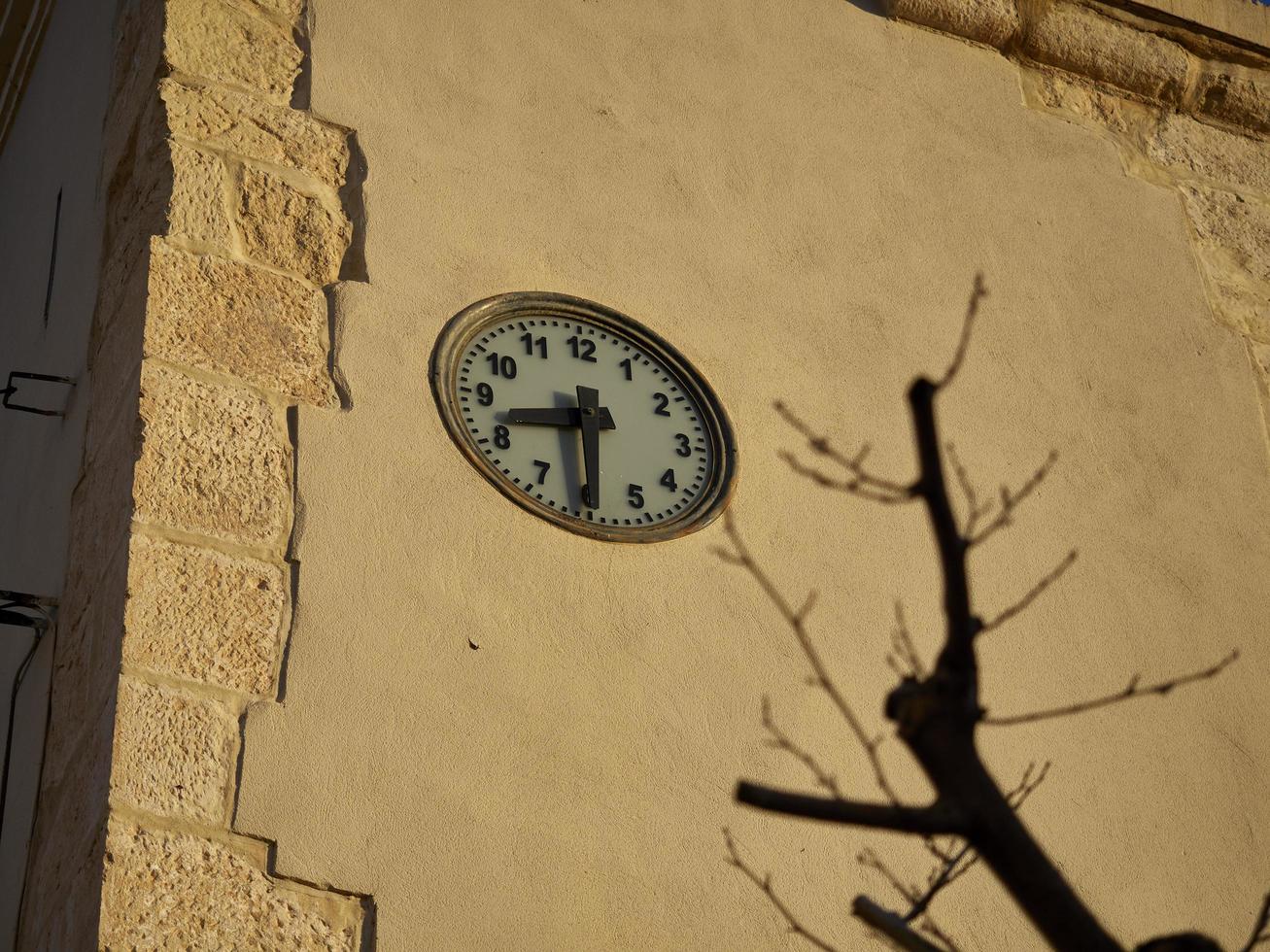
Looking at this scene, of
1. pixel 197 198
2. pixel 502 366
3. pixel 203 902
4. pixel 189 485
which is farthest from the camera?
pixel 502 366

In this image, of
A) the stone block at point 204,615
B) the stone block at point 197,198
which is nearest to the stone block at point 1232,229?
the stone block at point 197,198

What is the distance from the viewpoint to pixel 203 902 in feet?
10.7

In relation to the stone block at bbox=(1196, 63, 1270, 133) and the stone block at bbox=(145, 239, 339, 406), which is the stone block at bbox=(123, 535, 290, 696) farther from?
the stone block at bbox=(1196, 63, 1270, 133)

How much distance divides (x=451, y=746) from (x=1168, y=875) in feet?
5.60

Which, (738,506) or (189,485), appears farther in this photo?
(738,506)

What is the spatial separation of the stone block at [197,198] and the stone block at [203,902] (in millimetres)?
1370

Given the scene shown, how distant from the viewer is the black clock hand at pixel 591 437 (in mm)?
4062

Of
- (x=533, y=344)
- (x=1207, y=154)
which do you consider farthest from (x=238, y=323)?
(x=1207, y=154)

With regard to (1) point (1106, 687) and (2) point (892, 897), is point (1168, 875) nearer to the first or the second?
(1) point (1106, 687)

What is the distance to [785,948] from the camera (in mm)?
3697

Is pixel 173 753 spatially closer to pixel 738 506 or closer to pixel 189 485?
pixel 189 485

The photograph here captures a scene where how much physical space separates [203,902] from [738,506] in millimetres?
1556

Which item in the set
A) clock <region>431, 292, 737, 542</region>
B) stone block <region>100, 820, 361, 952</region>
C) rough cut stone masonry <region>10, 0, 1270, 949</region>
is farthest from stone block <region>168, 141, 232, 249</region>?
stone block <region>100, 820, 361, 952</region>

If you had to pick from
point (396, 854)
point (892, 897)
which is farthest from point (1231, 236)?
point (396, 854)
